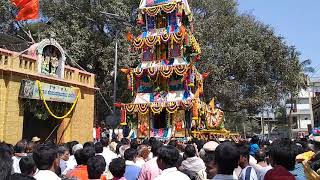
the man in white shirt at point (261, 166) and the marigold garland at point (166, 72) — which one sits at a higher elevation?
the marigold garland at point (166, 72)

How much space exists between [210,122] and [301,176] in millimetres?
18430

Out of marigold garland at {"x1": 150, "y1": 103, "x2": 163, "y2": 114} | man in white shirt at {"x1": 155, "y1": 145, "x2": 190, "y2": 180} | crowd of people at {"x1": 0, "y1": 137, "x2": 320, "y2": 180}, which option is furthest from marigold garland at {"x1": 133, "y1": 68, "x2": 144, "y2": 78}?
man in white shirt at {"x1": 155, "y1": 145, "x2": 190, "y2": 180}

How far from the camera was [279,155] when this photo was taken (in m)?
3.78

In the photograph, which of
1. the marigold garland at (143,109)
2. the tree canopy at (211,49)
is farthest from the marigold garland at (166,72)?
the tree canopy at (211,49)

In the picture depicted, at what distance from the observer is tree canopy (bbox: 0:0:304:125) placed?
27.2 m

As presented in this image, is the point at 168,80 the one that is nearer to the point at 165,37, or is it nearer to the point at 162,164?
the point at 165,37

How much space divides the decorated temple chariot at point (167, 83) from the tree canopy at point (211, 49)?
431 centimetres

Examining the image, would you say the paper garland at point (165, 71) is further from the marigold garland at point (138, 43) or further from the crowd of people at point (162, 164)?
the crowd of people at point (162, 164)

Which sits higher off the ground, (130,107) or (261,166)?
(130,107)

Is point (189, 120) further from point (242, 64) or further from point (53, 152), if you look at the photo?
point (53, 152)

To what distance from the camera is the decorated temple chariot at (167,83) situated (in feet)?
69.0

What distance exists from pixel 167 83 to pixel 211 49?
22.3 feet

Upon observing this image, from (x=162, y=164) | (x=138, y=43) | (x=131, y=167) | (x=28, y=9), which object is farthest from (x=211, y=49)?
(x=162, y=164)

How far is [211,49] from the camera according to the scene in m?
27.6
